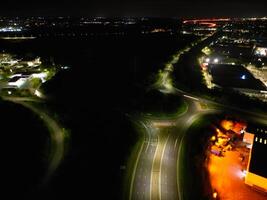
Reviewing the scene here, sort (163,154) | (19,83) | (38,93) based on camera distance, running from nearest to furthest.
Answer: (163,154)
(38,93)
(19,83)

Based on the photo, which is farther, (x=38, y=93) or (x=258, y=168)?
(x=38, y=93)

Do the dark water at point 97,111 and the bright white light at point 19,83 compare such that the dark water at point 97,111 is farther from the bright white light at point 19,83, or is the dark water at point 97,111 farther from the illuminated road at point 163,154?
the bright white light at point 19,83

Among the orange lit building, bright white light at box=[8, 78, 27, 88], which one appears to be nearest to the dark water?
bright white light at box=[8, 78, 27, 88]

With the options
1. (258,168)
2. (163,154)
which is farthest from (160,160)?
(258,168)

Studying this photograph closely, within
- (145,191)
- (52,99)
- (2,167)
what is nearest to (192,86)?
(52,99)

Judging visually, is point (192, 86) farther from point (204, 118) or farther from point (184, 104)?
point (204, 118)

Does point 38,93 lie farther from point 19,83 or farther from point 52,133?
point 52,133

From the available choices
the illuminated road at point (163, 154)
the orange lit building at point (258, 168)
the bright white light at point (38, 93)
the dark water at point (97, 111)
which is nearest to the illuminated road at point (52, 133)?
the dark water at point (97, 111)

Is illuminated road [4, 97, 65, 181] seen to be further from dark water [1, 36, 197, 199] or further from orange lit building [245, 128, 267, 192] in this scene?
orange lit building [245, 128, 267, 192]
